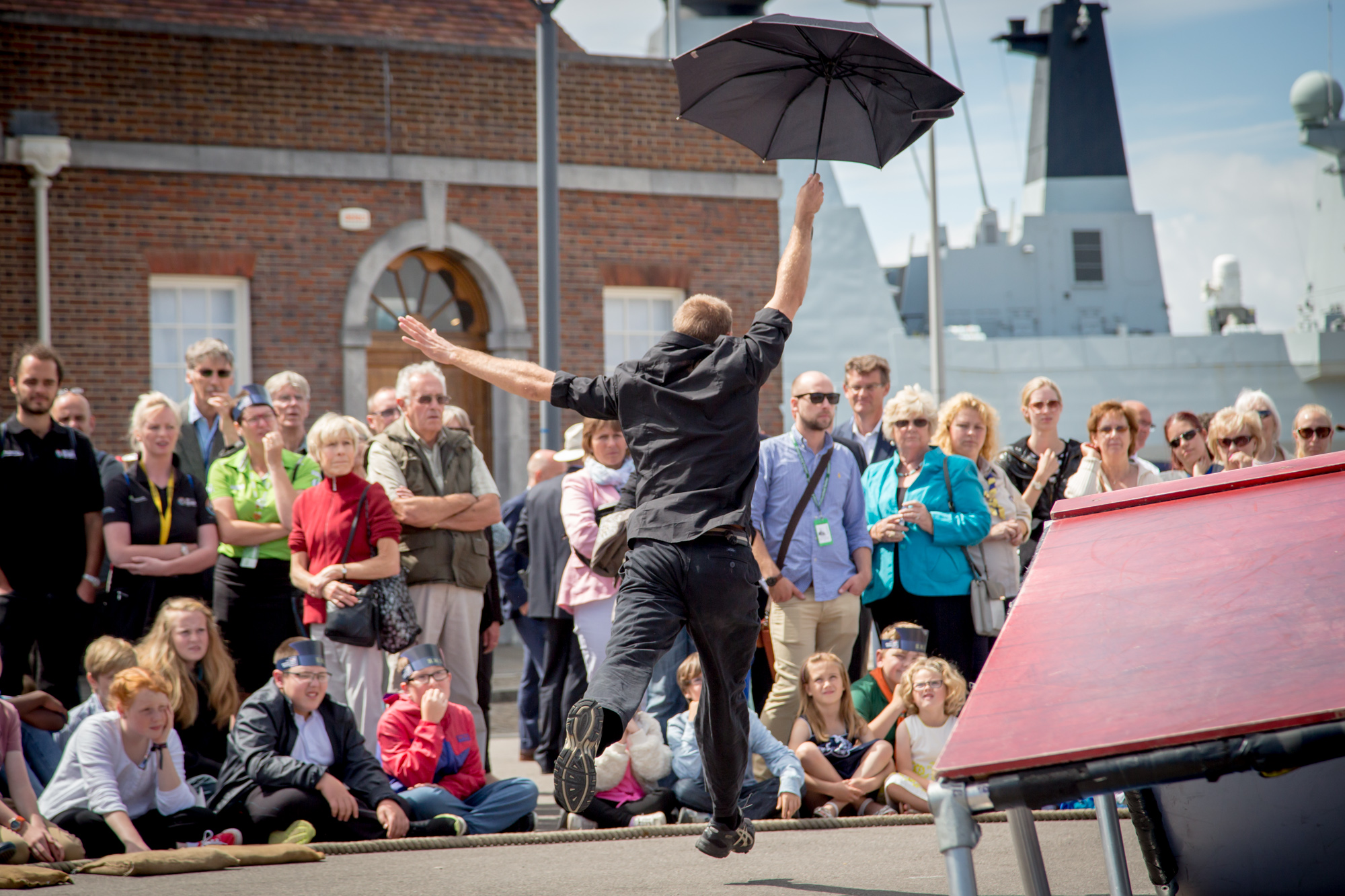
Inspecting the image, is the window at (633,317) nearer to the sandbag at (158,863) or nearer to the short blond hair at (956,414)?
the short blond hair at (956,414)

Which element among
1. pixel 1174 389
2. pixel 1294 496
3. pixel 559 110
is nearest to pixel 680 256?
pixel 559 110

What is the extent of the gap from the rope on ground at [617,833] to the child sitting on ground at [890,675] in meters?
0.67

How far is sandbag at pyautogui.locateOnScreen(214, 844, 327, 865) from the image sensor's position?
546cm

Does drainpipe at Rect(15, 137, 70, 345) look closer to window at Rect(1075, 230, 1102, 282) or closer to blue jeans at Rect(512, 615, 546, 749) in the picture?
blue jeans at Rect(512, 615, 546, 749)

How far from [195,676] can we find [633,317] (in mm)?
9803

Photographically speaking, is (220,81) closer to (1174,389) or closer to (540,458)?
(540,458)

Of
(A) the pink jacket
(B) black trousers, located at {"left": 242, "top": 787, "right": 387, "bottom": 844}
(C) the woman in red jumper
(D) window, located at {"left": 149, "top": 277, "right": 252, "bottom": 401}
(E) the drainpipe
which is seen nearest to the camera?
(B) black trousers, located at {"left": 242, "top": 787, "right": 387, "bottom": 844}

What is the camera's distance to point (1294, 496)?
3248 millimetres

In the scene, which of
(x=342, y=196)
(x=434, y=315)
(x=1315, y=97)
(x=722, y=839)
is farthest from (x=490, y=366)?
(x=1315, y=97)

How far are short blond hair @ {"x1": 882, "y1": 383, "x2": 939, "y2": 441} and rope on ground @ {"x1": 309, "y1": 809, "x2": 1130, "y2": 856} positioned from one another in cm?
215

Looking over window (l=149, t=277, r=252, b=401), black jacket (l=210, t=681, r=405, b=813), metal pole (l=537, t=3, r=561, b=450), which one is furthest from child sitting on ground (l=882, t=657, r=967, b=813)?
window (l=149, t=277, r=252, b=401)

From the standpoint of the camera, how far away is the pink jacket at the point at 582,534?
284 inches

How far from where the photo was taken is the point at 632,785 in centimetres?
650

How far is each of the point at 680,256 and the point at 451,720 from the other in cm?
1012
